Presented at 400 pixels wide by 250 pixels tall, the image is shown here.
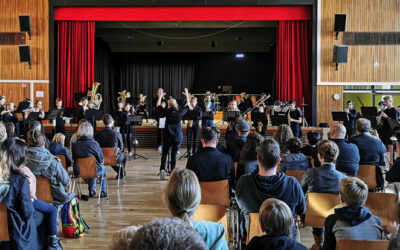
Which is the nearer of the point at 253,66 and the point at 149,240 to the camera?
the point at 149,240

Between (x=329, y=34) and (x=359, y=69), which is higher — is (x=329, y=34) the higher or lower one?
the higher one

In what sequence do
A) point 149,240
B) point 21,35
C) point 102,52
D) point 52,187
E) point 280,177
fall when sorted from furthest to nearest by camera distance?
1. point 102,52
2. point 21,35
3. point 52,187
4. point 280,177
5. point 149,240

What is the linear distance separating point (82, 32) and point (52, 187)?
10471 mm

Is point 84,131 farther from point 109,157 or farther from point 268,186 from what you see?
point 268,186

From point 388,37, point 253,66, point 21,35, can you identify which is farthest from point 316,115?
point 21,35

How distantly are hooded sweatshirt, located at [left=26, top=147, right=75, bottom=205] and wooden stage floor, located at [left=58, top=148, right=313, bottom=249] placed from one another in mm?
493

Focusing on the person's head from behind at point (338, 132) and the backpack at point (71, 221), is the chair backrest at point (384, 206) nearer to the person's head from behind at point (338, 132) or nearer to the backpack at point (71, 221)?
the person's head from behind at point (338, 132)

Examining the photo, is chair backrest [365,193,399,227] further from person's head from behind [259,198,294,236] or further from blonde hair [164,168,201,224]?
blonde hair [164,168,201,224]

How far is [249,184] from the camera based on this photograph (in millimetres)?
3227

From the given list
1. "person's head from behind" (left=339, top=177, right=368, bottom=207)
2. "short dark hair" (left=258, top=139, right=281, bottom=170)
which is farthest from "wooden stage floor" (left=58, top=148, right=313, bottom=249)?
"person's head from behind" (left=339, top=177, right=368, bottom=207)

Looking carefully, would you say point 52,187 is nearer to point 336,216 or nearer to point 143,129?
point 336,216

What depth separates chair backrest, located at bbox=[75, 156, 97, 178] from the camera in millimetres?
5512

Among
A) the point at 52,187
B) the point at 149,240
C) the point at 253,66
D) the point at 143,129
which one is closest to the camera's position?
the point at 149,240

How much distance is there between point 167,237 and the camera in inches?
36.7
